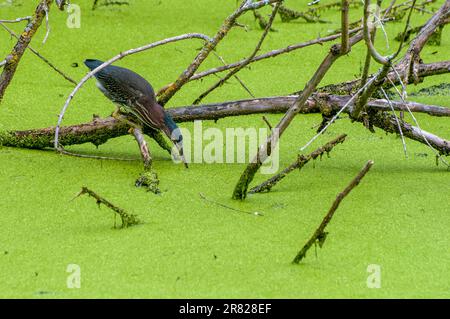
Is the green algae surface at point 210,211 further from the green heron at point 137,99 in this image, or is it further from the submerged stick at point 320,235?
the green heron at point 137,99

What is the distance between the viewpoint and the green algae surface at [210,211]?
2.32 metres

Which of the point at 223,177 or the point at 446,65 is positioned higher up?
the point at 446,65

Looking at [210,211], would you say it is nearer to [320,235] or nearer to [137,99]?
[320,235]

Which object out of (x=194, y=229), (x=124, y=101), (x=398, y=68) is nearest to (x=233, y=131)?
(x=124, y=101)

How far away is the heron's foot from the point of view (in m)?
2.97

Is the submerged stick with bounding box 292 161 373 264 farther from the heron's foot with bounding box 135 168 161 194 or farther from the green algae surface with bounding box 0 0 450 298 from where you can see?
the heron's foot with bounding box 135 168 161 194

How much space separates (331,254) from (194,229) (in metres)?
0.40

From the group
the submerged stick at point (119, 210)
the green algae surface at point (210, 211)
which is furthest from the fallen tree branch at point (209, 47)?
the submerged stick at point (119, 210)

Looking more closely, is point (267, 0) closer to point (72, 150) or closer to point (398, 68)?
point (398, 68)

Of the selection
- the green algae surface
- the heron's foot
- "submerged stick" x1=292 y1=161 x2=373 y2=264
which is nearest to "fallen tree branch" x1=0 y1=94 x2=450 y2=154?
the green algae surface

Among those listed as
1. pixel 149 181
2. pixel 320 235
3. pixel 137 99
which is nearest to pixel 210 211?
A: pixel 149 181

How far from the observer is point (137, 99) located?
10.8ft

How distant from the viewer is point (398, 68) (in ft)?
10.6

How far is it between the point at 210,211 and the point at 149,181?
11.0 inches
